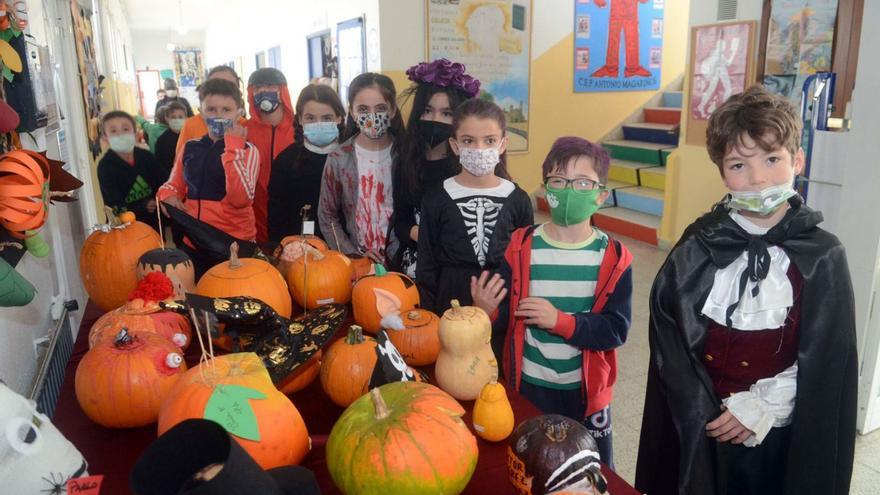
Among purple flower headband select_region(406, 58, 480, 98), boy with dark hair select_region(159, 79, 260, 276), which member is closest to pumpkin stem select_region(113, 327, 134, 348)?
boy with dark hair select_region(159, 79, 260, 276)

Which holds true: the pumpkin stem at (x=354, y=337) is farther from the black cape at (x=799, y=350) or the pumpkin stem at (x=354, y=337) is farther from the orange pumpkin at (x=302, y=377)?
the black cape at (x=799, y=350)

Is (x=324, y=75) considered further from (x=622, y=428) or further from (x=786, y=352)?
(x=786, y=352)

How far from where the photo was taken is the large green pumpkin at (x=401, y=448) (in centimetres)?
98

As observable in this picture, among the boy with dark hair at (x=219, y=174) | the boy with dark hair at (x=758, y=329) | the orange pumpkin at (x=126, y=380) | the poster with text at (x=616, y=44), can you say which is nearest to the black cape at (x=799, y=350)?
the boy with dark hair at (x=758, y=329)

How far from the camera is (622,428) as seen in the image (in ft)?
9.57

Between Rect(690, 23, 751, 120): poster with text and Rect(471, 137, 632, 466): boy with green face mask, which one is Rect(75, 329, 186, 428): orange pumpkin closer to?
Rect(471, 137, 632, 466): boy with green face mask

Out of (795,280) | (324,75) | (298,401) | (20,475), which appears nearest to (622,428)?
(795,280)

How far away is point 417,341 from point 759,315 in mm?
872

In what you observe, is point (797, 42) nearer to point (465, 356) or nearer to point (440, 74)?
point (440, 74)

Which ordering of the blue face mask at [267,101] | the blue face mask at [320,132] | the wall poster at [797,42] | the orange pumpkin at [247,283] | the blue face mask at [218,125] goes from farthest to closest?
the wall poster at [797,42] → the blue face mask at [267,101] → the blue face mask at [320,132] → the blue face mask at [218,125] → the orange pumpkin at [247,283]

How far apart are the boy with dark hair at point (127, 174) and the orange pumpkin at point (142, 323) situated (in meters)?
2.90

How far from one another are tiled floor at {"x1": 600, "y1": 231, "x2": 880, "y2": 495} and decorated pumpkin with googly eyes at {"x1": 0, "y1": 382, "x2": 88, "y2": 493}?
218 centimetres

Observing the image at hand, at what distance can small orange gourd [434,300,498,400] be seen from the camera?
1.38 metres

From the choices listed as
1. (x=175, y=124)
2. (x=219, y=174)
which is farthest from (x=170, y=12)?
(x=219, y=174)
